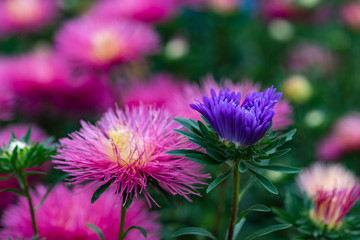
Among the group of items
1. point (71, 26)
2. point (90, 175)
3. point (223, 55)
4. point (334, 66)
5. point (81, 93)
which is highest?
point (334, 66)

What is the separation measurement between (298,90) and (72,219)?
20.5 inches

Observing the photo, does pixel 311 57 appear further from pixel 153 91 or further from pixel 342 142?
pixel 153 91

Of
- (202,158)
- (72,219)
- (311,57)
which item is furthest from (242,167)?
(311,57)

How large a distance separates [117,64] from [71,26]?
14 cm

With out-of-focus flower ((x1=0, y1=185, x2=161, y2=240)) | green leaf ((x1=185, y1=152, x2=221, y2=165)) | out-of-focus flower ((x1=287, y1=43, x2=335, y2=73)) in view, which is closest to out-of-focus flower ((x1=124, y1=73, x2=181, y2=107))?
out-of-focus flower ((x1=0, y1=185, x2=161, y2=240))

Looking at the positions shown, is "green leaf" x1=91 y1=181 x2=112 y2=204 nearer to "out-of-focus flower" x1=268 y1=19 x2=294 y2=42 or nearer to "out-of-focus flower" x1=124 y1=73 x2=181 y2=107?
"out-of-focus flower" x1=124 y1=73 x2=181 y2=107

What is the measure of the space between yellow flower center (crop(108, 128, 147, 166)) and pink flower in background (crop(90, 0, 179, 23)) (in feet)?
1.76

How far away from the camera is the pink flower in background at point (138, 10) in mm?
1024

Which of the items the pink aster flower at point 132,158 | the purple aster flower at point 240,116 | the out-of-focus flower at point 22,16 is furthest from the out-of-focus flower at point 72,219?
the out-of-focus flower at point 22,16

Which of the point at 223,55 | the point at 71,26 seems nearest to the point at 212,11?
the point at 223,55

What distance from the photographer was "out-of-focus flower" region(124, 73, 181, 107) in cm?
86

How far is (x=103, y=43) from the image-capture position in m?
0.82

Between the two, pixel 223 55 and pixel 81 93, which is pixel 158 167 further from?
pixel 223 55

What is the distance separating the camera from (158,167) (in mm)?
485
